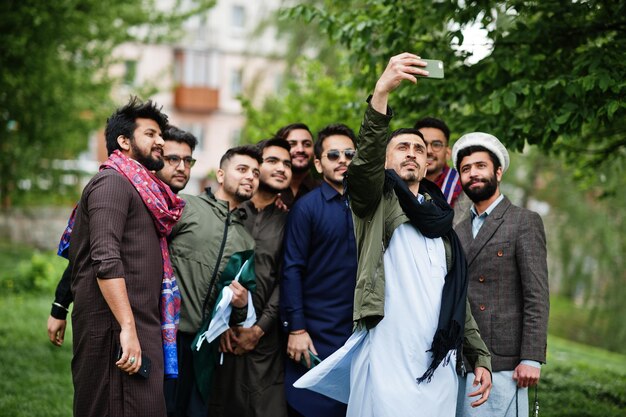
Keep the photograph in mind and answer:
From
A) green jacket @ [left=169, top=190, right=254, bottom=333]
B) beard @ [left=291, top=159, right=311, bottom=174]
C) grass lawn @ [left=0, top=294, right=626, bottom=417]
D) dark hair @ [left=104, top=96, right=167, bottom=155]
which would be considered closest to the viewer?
dark hair @ [left=104, top=96, right=167, bottom=155]

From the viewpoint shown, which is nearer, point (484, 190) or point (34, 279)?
point (484, 190)

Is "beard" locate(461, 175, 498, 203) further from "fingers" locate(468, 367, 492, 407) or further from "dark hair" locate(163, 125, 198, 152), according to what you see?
"dark hair" locate(163, 125, 198, 152)

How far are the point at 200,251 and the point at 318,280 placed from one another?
828 mm

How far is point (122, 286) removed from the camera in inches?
165

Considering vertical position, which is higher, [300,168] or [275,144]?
[275,144]

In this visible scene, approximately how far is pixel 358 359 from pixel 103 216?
1.71 meters

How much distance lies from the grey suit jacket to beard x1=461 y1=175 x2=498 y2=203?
0.10 m

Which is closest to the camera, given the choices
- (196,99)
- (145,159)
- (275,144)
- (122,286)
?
(122,286)

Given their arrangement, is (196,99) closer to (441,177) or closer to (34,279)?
(34,279)

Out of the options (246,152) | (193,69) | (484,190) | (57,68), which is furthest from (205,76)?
(484,190)

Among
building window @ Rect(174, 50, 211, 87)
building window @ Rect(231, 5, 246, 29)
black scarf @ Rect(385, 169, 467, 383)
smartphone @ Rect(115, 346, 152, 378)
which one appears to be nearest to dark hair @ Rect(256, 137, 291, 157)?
black scarf @ Rect(385, 169, 467, 383)

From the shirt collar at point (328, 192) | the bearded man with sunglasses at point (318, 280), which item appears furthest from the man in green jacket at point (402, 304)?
the shirt collar at point (328, 192)

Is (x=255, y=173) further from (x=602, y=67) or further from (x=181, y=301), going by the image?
(x=602, y=67)

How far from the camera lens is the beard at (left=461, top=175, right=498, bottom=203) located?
527 centimetres
